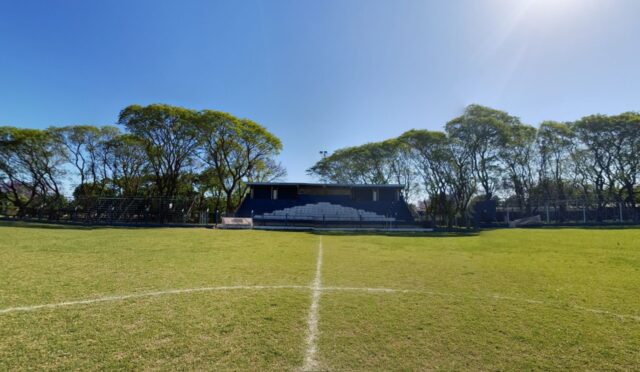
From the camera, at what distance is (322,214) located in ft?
98.2

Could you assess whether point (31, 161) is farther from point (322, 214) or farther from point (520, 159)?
point (520, 159)

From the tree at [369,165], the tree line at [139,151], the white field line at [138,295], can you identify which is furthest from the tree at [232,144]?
the white field line at [138,295]

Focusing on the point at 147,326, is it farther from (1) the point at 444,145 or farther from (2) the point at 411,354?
(1) the point at 444,145

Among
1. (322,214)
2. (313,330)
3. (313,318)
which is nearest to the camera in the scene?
(313,330)

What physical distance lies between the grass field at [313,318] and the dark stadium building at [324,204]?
21824mm

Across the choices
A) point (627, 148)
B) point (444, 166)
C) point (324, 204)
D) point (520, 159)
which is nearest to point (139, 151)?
point (324, 204)

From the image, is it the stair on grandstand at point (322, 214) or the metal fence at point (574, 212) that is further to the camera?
the metal fence at point (574, 212)

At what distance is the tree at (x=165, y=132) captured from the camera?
1161 inches

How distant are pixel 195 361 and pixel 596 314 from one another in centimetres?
484

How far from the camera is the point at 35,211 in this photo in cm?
3047

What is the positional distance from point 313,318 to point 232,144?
3193 centimetres

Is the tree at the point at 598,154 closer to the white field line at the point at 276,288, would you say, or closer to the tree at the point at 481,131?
the tree at the point at 481,131

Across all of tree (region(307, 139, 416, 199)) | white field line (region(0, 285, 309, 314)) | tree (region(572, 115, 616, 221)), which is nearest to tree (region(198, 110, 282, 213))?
tree (region(307, 139, 416, 199))

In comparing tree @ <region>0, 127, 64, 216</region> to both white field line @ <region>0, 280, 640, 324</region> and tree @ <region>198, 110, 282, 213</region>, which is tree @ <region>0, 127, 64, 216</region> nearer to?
tree @ <region>198, 110, 282, 213</region>
